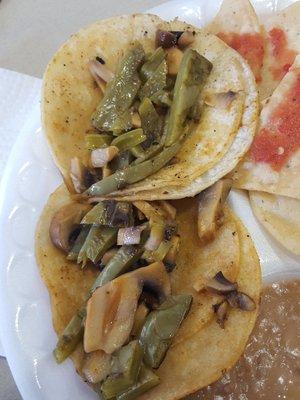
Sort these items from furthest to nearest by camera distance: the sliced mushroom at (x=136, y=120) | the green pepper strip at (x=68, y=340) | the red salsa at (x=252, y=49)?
the red salsa at (x=252, y=49) → the sliced mushroom at (x=136, y=120) → the green pepper strip at (x=68, y=340)

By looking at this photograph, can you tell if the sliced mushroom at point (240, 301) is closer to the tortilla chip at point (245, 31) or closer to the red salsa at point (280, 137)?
the red salsa at point (280, 137)

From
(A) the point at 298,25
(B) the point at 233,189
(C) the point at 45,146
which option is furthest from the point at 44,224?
(A) the point at 298,25

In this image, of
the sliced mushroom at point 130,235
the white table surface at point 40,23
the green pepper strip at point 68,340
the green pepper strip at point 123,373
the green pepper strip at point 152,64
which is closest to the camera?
the green pepper strip at point 123,373

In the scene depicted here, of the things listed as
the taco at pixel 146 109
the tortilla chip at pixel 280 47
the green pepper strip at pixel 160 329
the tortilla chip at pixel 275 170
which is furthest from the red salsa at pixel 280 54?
the green pepper strip at pixel 160 329

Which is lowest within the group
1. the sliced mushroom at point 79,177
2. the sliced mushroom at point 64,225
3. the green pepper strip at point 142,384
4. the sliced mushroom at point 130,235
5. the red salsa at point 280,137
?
the green pepper strip at point 142,384

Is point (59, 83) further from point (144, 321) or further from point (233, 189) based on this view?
point (144, 321)

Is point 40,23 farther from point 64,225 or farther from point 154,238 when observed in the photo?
point 154,238

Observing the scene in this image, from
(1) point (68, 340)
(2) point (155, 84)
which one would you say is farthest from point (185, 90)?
(1) point (68, 340)

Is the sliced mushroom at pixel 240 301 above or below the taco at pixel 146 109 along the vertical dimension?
below
